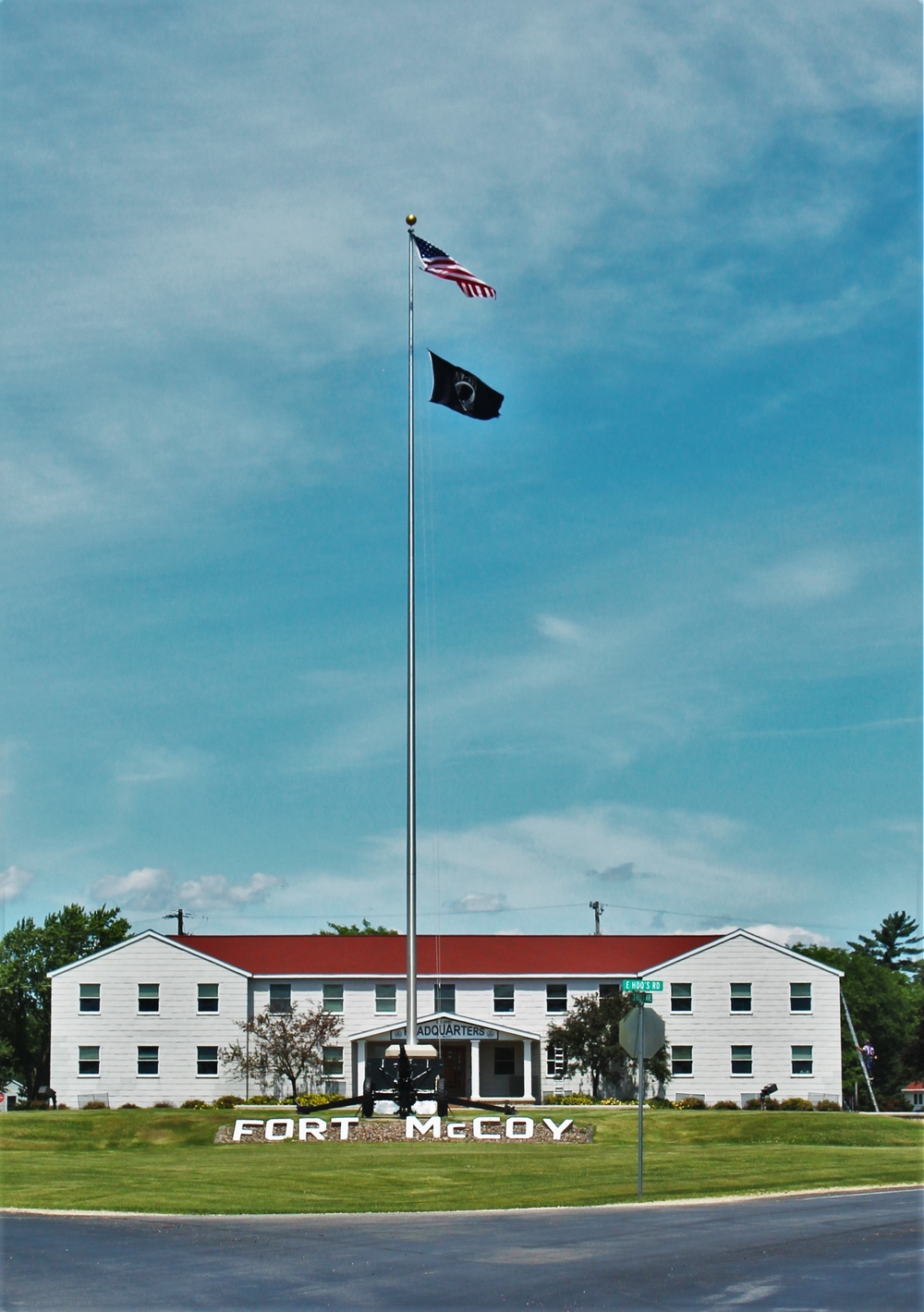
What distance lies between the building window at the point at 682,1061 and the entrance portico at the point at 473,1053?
5852 millimetres

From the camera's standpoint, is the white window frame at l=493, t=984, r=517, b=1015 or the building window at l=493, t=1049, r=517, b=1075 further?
the white window frame at l=493, t=984, r=517, b=1015

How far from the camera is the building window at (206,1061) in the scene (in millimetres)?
62125

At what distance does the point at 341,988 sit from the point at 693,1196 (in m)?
43.9

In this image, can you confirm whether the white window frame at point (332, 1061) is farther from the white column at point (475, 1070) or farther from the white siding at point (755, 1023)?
the white siding at point (755, 1023)

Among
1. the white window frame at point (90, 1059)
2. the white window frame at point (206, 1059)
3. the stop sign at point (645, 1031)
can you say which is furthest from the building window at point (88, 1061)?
the stop sign at point (645, 1031)

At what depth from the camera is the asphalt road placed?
40.9ft

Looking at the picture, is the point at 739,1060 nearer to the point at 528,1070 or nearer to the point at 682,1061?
the point at 682,1061

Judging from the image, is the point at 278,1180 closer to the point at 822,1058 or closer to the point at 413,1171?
the point at 413,1171

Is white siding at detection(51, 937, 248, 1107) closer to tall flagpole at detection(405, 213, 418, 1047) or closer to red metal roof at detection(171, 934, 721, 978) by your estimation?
red metal roof at detection(171, 934, 721, 978)

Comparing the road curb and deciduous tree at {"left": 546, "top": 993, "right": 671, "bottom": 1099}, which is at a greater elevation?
the road curb

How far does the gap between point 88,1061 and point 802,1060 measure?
100 ft

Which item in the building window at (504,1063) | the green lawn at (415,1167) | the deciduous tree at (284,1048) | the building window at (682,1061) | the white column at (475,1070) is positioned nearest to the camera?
the green lawn at (415,1167)

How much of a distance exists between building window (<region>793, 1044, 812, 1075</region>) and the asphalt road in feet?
145

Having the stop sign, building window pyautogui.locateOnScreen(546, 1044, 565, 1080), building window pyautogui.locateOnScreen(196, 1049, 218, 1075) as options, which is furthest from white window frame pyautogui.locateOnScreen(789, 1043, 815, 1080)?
the stop sign
